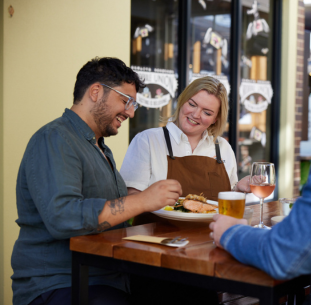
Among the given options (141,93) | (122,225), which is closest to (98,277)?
(122,225)

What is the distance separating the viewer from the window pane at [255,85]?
5.66 m

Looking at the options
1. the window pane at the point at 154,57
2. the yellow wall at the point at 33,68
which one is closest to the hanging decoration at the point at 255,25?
the window pane at the point at 154,57

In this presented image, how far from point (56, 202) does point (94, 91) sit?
61 cm

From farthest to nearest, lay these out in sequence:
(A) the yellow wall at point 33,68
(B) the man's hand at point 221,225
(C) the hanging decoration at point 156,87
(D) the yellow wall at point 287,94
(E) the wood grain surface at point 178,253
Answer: (D) the yellow wall at point 287,94, (C) the hanging decoration at point 156,87, (A) the yellow wall at point 33,68, (B) the man's hand at point 221,225, (E) the wood grain surface at point 178,253

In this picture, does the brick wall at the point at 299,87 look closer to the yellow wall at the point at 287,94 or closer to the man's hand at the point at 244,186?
the yellow wall at the point at 287,94

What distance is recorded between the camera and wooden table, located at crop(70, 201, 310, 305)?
116 cm

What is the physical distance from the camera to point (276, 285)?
3.72 feet

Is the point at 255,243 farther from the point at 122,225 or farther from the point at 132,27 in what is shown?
the point at 132,27

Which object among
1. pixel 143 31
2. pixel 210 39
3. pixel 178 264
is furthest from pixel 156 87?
pixel 178 264

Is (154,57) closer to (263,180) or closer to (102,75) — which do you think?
(102,75)

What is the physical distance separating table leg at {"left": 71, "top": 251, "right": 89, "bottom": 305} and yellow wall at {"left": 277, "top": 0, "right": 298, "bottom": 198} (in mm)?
5004

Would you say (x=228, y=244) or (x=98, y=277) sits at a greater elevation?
(x=228, y=244)

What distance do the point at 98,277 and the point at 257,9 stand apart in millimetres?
4977

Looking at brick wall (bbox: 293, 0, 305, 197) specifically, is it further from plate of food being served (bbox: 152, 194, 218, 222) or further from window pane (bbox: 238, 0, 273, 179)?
plate of food being served (bbox: 152, 194, 218, 222)
